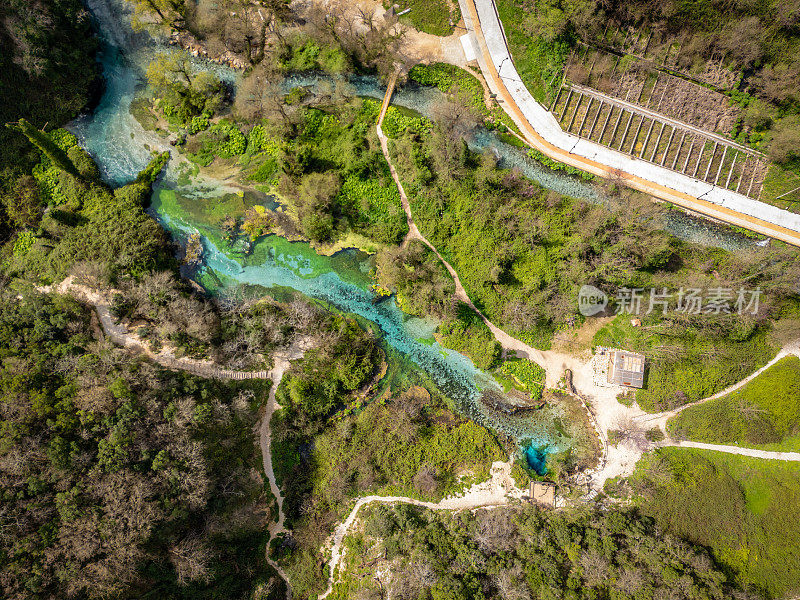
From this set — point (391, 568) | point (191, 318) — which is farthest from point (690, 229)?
point (191, 318)

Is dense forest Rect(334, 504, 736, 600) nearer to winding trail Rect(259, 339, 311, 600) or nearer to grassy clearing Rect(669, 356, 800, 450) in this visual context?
winding trail Rect(259, 339, 311, 600)

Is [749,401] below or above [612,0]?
below

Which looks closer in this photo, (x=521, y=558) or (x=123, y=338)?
(x=521, y=558)

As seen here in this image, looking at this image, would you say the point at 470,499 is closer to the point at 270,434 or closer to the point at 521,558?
the point at 521,558

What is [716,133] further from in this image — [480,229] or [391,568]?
[391,568]

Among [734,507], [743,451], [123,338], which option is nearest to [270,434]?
[123,338]

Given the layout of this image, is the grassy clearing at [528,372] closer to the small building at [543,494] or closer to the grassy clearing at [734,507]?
the small building at [543,494]

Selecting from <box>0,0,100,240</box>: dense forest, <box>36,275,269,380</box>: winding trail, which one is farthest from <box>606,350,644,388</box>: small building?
<box>0,0,100,240</box>: dense forest
